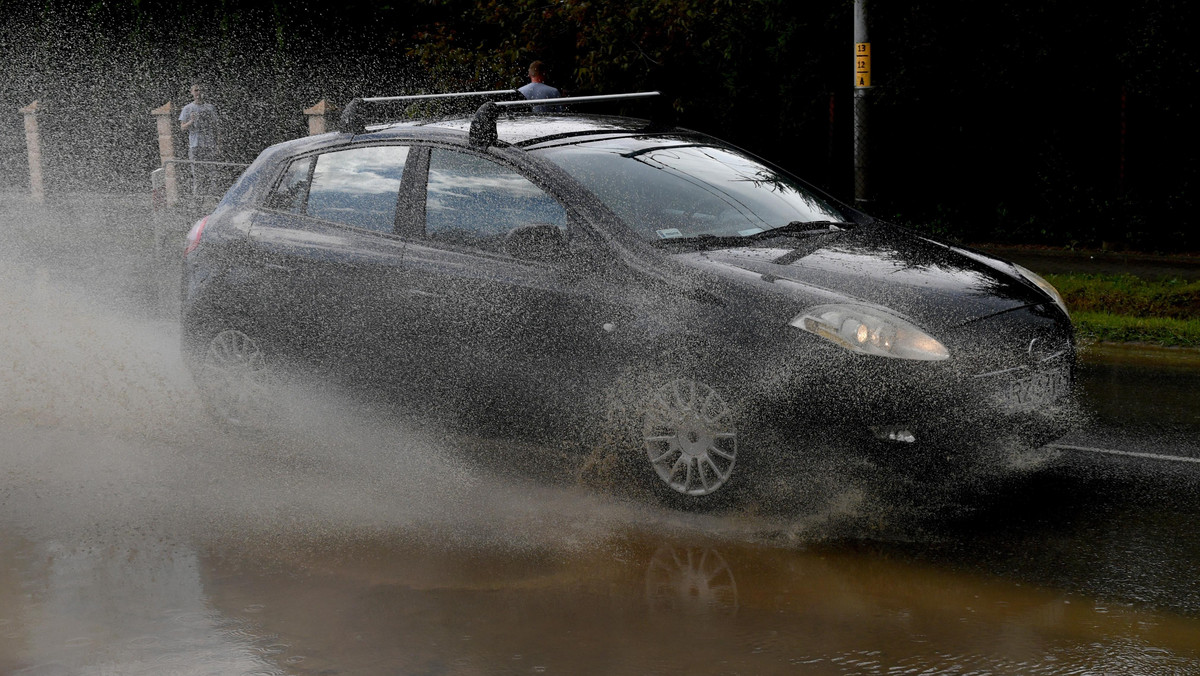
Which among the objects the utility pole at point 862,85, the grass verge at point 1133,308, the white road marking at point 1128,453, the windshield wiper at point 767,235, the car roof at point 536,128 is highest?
the utility pole at point 862,85

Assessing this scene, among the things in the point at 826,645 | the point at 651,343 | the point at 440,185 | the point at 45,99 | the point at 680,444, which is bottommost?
the point at 826,645

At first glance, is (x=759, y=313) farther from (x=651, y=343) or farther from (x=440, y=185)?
(x=440, y=185)

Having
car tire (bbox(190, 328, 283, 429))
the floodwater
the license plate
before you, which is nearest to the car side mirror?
the floodwater

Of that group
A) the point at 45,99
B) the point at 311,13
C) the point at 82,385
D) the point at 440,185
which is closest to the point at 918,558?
the point at 440,185

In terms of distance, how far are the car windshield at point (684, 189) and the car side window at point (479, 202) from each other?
0.71 feet

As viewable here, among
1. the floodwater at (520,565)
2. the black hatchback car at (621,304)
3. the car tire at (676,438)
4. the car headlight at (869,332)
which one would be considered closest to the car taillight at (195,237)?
the black hatchback car at (621,304)

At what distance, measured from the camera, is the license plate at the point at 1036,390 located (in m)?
5.27

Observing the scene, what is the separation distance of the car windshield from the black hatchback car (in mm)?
15

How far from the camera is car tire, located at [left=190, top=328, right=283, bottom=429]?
22.9ft

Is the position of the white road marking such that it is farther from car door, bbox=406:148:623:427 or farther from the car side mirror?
the car side mirror

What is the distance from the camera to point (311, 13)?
2555cm

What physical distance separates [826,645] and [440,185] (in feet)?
10.3

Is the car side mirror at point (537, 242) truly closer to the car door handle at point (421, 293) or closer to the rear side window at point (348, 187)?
the car door handle at point (421, 293)

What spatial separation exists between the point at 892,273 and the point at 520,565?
1.95m
